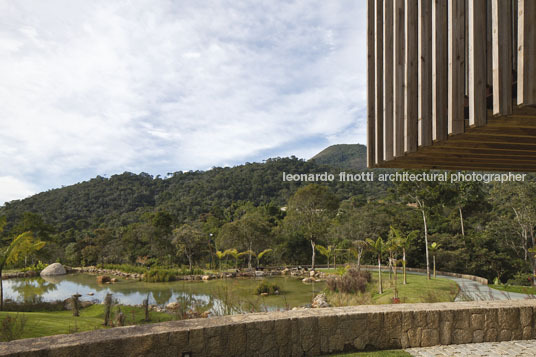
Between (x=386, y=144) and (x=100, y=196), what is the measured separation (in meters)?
49.4

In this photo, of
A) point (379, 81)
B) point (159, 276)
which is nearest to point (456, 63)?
point (379, 81)

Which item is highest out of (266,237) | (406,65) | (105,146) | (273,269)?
(105,146)

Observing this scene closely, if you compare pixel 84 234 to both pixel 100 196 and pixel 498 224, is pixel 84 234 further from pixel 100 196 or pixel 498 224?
pixel 498 224

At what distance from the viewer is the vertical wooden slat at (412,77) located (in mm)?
2324

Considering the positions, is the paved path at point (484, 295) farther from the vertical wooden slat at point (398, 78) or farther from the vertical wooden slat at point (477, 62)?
the vertical wooden slat at point (477, 62)

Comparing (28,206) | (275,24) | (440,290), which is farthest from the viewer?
(28,206)

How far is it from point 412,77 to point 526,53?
738mm

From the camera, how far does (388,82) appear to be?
262cm

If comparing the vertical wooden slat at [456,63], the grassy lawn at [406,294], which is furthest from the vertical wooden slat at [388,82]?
the grassy lawn at [406,294]

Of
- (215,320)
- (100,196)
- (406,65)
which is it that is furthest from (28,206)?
(406,65)

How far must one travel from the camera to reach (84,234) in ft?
107

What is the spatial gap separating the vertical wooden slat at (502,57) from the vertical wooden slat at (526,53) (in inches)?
2.4

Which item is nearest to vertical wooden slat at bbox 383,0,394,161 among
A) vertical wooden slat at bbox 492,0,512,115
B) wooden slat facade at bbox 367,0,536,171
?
wooden slat facade at bbox 367,0,536,171

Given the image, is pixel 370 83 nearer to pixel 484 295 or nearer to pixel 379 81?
pixel 379 81
